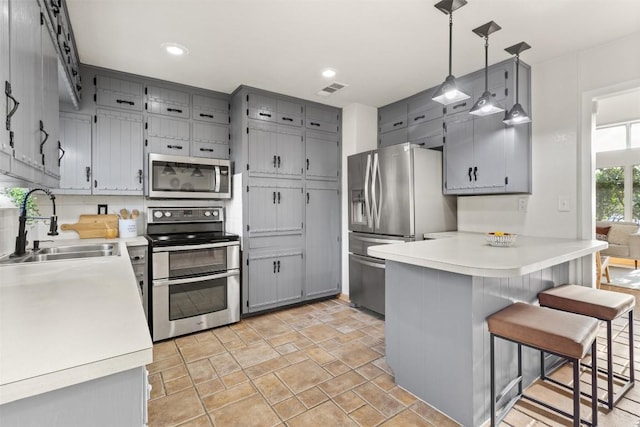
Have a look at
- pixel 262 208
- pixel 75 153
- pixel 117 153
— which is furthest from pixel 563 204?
pixel 75 153

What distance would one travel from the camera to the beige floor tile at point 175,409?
6.00ft

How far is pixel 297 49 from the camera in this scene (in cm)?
263

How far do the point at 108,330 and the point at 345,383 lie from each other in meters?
1.79

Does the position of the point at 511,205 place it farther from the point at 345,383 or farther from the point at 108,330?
the point at 108,330

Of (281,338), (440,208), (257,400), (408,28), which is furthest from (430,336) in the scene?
(408,28)

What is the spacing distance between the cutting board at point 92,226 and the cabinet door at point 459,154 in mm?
3536

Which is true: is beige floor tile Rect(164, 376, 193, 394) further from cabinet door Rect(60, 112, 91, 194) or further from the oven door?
cabinet door Rect(60, 112, 91, 194)

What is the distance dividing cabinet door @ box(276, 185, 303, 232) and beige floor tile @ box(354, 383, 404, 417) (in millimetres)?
2007

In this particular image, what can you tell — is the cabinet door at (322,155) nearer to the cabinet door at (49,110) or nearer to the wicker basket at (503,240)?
the wicker basket at (503,240)

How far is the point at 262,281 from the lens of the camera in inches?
139

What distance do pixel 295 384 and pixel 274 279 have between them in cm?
154

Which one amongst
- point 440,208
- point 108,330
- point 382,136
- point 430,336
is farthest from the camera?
point 382,136

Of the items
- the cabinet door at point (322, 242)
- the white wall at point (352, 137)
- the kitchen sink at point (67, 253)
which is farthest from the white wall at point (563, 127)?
the kitchen sink at point (67, 253)

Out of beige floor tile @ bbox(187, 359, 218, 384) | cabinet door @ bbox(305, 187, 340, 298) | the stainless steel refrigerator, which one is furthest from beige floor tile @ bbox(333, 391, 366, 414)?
cabinet door @ bbox(305, 187, 340, 298)
